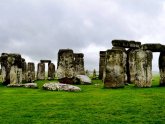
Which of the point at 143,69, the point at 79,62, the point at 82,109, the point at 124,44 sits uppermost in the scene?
the point at 124,44

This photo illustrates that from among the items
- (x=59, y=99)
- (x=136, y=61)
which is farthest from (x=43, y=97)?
(x=136, y=61)

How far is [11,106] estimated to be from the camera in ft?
60.8

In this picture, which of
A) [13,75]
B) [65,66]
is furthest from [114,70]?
[13,75]

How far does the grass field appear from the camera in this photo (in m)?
15.2

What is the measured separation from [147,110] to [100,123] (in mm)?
3178

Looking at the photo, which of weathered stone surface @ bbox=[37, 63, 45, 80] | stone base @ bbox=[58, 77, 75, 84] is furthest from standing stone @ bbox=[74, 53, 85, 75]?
stone base @ bbox=[58, 77, 75, 84]

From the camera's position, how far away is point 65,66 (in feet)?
115

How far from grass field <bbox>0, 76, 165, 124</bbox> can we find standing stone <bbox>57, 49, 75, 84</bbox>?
12099 millimetres

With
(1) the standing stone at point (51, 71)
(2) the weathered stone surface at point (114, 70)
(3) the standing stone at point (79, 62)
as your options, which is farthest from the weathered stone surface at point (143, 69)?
(1) the standing stone at point (51, 71)

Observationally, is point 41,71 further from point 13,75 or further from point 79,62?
point 13,75

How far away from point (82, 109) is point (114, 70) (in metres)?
10.7

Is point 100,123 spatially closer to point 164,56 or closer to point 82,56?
point 164,56

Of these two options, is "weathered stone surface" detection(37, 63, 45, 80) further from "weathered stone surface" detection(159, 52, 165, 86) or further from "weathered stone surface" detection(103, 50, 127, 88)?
"weathered stone surface" detection(103, 50, 127, 88)

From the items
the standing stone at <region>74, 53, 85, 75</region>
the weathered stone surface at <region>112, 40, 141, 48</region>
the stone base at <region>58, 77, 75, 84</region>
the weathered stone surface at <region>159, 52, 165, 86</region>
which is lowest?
the stone base at <region>58, 77, 75, 84</region>
